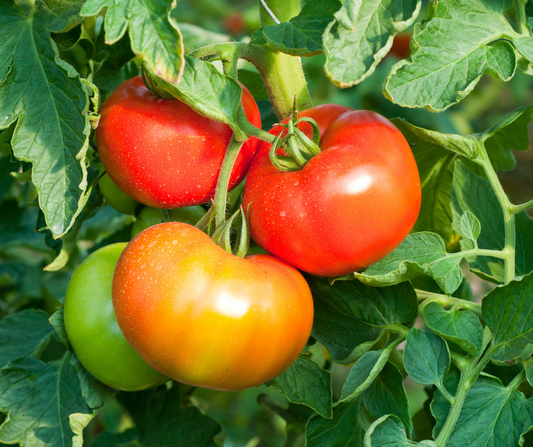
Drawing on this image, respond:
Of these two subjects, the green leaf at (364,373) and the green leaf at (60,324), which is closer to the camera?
the green leaf at (364,373)

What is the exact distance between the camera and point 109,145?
1.72ft

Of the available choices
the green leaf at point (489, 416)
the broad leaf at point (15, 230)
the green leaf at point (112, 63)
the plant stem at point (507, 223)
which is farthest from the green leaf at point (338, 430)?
the broad leaf at point (15, 230)

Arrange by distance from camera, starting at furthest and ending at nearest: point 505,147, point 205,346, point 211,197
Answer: point 505,147 → point 211,197 → point 205,346

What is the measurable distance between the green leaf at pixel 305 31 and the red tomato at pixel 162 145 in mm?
70

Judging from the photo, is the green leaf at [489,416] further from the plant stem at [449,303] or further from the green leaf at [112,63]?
the green leaf at [112,63]

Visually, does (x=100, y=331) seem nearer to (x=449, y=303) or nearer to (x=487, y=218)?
(x=449, y=303)

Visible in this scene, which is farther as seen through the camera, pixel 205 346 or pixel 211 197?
pixel 211 197

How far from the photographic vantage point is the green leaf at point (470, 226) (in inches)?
21.6

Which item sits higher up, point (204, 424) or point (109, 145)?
point (109, 145)

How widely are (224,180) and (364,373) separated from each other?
227 mm

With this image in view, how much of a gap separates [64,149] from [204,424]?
43cm

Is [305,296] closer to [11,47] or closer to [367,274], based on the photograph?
[367,274]

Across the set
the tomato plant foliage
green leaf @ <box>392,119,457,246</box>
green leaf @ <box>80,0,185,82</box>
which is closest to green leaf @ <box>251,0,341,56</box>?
the tomato plant foliage

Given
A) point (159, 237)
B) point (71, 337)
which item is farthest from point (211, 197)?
point (71, 337)
